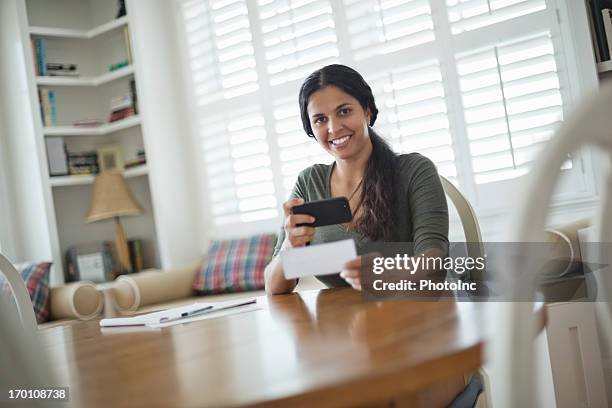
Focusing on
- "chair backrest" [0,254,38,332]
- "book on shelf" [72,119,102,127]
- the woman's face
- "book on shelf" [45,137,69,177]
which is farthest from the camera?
"book on shelf" [72,119,102,127]

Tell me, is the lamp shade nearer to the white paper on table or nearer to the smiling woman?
the smiling woman

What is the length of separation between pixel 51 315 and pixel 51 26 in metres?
2.11

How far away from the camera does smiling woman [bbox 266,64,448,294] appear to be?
1864mm

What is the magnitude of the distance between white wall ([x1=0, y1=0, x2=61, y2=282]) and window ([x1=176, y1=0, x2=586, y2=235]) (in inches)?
40.2

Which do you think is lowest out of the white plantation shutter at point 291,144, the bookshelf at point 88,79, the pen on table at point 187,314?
the pen on table at point 187,314

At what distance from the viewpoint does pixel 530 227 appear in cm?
69

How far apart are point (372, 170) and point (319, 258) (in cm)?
61

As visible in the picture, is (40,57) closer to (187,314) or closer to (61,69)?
(61,69)

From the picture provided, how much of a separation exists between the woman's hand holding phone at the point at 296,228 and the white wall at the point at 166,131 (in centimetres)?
301

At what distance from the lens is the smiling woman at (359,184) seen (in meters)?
1.86

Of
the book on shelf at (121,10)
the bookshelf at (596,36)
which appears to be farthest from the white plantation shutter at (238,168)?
the bookshelf at (596,36)

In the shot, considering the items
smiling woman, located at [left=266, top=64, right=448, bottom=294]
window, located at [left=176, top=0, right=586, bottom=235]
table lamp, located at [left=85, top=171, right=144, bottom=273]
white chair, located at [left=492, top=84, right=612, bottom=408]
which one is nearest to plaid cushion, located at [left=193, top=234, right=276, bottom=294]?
window, located at [left=176, top=0, right=586, bottom=235]

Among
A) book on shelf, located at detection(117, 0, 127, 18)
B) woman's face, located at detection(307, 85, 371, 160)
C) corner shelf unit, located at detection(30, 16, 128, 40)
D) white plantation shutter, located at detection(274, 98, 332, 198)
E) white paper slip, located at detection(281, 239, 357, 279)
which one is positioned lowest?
white paper slip, located at detection(281, 239, 357, 279)

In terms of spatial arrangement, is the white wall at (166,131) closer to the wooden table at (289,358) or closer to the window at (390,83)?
the window at (390,83)
